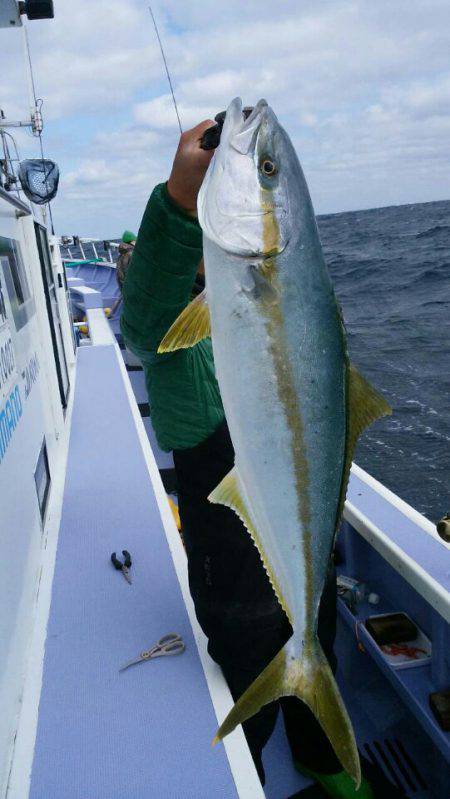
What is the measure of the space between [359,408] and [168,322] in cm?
63

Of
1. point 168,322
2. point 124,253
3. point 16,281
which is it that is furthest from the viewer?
point 124,253

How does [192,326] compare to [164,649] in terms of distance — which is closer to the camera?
[192,326]

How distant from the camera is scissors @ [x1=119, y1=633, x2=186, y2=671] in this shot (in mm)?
2318

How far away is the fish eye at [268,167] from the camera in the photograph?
53.7 inches

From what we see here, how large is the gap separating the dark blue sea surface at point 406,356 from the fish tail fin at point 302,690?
17.7 feet

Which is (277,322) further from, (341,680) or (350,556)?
(341,680)

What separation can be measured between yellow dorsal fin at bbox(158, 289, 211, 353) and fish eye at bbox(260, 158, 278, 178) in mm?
299

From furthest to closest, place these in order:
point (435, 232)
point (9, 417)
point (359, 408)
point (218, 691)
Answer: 1. point (435, 232)
2. point (9, 417)
3. point (218, 691)
4. point (359, 408)

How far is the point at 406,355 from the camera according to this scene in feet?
42.3

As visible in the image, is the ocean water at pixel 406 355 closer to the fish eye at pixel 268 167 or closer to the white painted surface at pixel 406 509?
the white painted surface at pixel 406 509

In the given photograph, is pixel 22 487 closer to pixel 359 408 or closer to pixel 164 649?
pixel 164 649

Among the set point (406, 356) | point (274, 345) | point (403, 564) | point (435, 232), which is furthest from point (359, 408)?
point (435, 232)

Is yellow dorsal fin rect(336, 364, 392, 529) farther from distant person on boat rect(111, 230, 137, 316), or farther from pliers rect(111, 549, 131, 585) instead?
distant person on boat rect(111, 230, 137, 316)

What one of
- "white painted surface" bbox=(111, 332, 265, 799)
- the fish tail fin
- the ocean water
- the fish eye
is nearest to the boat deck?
"white painted surface" bbox=(111, 332, 265, 799)
